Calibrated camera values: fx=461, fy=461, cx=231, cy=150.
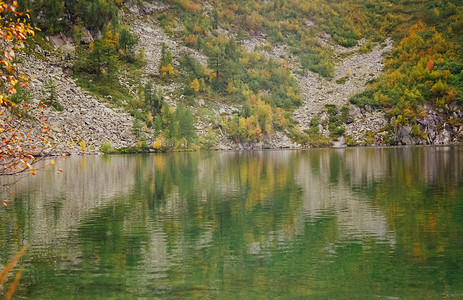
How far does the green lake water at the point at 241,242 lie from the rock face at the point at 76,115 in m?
95.3

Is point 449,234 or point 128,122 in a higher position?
point 128,122

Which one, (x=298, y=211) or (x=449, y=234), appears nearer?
(x=449, y=234)

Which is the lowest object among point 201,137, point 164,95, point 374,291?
point 374,291

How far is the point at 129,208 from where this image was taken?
3394 centimetres

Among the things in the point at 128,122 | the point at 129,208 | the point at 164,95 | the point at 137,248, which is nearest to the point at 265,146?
the point at 164,95

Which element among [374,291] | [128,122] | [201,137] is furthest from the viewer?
[201,137]

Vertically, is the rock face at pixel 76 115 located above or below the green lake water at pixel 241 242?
above

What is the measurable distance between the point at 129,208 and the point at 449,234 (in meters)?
21.4

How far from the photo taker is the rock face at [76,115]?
13475 centimetres

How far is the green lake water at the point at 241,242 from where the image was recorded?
16.2 m

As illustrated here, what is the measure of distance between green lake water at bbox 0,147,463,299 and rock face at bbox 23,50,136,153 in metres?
95.3

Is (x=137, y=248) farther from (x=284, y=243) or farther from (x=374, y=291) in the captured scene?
(x=374, y=291)

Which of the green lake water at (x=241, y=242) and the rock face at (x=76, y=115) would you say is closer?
the green lake water at (x=241, y=242)

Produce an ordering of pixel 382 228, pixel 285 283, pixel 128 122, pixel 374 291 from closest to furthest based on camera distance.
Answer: pixel 374 291
pixel 285 283
pixel 382 228
pixel 128 122
